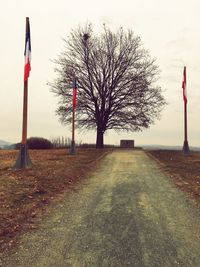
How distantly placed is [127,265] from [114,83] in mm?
28053

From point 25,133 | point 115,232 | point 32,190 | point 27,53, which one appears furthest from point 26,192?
point 27,53

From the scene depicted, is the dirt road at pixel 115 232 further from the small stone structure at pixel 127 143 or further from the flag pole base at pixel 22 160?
the small stone structure at pixel 127 143

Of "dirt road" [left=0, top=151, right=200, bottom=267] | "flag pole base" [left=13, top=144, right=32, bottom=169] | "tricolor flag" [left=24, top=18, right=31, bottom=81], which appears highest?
"tricolor flag" [left=24, top=18, right=31, bottom=81]

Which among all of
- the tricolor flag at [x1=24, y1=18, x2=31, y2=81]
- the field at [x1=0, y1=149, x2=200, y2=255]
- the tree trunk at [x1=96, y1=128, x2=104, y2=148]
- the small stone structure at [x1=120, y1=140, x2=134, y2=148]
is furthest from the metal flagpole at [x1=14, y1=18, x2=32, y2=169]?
the small stone structure at [x1=120, y1=140, x2=134, y2=148]

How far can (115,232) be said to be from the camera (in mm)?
5488

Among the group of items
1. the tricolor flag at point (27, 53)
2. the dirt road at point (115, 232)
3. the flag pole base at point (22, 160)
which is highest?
the tricolor flag at point (27, 53)

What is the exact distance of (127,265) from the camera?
4.21 meters

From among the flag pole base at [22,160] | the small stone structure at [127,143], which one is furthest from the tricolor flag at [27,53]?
the small stone structure at [127,143]

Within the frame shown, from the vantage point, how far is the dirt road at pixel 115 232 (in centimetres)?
440

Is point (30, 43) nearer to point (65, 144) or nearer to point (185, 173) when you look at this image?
point (185, 173)

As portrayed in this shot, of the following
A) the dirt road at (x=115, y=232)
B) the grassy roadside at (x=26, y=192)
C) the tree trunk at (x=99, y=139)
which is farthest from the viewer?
the tree trunk at (x=99, y=139)

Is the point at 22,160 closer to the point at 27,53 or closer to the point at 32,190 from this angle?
the point at 32,190

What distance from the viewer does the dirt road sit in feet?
14.4

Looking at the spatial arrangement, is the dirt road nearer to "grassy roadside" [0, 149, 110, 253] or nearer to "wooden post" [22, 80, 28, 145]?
"grassy roadside" [0, 149, 110, 253]
